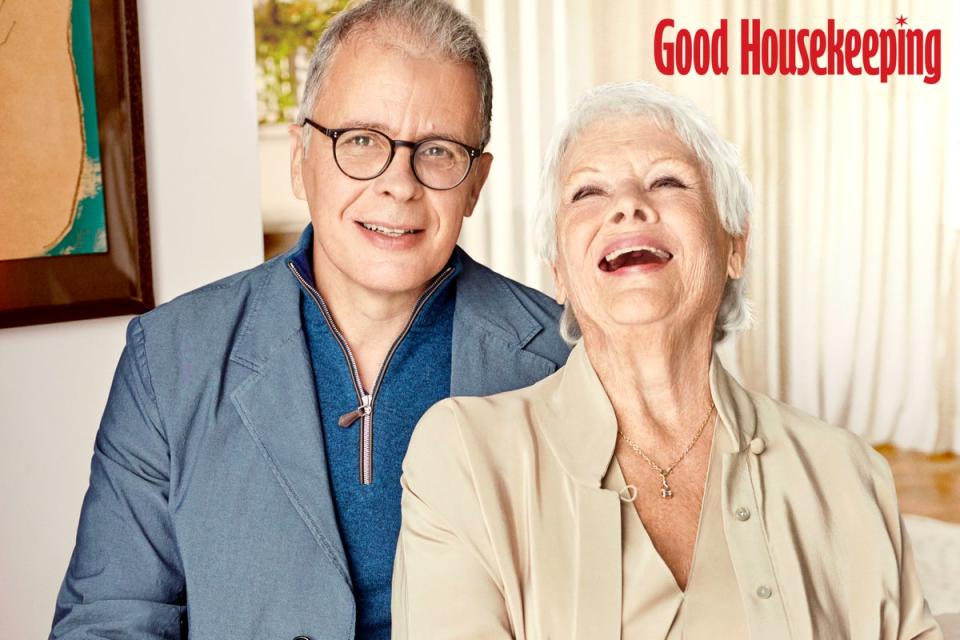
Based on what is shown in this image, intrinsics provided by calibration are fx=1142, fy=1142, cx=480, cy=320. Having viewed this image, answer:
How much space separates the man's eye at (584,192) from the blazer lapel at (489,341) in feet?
1.39

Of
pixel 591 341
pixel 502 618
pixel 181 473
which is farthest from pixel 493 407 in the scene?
pixel 181 473

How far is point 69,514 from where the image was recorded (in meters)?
3.24

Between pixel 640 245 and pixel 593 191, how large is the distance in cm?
12

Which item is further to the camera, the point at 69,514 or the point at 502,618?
the point at 69,514

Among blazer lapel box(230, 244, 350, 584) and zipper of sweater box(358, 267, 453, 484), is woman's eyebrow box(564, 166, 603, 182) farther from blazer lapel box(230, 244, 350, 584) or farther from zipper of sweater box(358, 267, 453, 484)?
blazer lapel box(230, 244, 350, 584)

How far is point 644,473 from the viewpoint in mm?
1591

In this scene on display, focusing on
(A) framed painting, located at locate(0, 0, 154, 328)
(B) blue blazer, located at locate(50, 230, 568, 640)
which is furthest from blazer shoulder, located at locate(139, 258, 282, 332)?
(A) framed painting, located at locate(0, 0, 154, 328)

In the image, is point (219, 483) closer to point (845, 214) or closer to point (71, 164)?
point (71, 164)

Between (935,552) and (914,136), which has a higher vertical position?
(914,136)

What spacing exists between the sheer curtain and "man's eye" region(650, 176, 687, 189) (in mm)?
3516

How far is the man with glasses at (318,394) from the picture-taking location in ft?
5.90

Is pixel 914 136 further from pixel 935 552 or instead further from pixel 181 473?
pixel 181 473

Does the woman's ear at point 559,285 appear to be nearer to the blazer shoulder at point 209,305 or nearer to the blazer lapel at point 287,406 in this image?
the blazer lapel at point 287,406

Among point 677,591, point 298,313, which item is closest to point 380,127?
point 298,313
